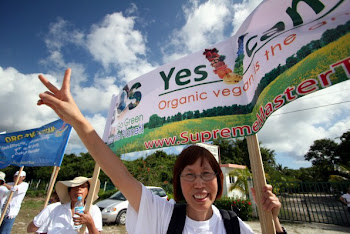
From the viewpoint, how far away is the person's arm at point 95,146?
3.93 ft

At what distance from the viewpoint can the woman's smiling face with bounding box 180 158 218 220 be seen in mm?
1360

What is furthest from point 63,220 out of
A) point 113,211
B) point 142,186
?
point 113,211

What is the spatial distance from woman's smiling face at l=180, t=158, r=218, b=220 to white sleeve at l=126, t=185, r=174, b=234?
0.60 feet

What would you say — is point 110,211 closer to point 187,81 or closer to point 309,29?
point 187,81

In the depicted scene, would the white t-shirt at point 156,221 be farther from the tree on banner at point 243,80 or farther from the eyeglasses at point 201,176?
the tree on banner at point 243,80

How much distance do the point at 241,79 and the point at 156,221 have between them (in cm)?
158

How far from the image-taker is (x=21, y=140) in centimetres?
579

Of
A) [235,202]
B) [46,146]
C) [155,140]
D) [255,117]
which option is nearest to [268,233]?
[255,117]

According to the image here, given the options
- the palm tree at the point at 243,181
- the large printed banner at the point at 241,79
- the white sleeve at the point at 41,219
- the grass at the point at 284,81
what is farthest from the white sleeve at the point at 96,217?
the palm tree at the point at 243,181

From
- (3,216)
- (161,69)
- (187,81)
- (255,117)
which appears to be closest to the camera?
(255,117)

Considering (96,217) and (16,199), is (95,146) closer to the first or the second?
(96,217)

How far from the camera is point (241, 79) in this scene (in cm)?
208

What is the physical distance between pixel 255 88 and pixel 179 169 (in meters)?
1.03

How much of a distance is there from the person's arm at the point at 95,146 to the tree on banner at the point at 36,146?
3.83m
